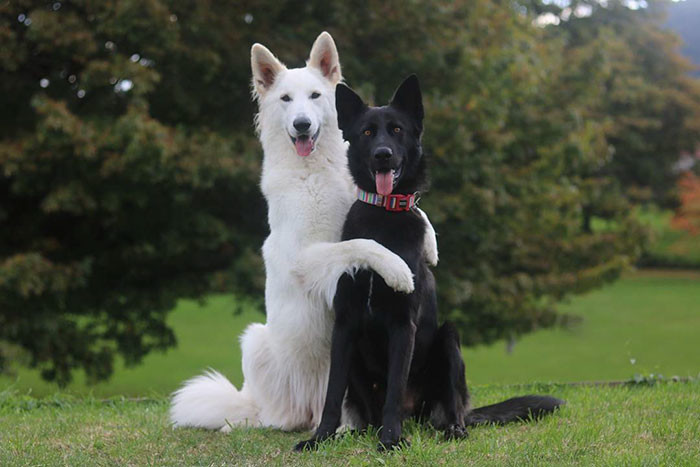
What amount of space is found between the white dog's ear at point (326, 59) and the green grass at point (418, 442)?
2.20 m

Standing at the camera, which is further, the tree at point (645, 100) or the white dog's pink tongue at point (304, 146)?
the tree at point (645, 100)

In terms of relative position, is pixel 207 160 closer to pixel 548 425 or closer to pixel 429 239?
pixel 429 239

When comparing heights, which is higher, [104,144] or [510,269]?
[104,144]

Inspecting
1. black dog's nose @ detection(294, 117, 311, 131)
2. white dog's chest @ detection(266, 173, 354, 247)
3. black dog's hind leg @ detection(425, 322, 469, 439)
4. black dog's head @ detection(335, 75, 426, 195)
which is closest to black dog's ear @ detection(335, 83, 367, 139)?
black dog's head @ detection(335, 75, 426, 195)

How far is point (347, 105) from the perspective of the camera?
13.8ft

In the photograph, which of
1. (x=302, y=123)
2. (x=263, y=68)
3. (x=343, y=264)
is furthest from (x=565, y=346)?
(x=343, y=264)

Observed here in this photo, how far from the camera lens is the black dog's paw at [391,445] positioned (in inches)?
149

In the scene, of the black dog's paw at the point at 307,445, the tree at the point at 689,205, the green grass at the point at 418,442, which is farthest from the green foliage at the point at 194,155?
the tree at the point at 689,205

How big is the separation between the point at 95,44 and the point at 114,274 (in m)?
3.76

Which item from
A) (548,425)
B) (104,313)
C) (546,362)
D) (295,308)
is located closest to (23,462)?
(295,308)

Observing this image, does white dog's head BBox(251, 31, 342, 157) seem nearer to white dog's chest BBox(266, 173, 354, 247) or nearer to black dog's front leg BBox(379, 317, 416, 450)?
white dog's chest BBox(266, 173, 354, 247)

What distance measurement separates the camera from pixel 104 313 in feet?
38.5

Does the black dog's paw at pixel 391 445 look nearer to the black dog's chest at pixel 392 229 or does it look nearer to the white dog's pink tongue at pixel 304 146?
the black dog's chest at pixel 392 229

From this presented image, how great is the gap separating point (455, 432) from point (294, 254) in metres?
1.32
